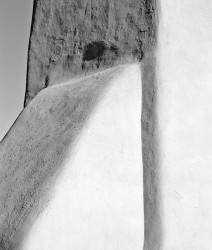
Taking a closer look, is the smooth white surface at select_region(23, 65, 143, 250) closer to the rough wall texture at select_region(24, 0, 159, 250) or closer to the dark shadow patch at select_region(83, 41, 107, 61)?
the rough wall texture at select_region(24, 0, 159, 250)

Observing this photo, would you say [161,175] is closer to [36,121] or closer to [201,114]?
[201,114]

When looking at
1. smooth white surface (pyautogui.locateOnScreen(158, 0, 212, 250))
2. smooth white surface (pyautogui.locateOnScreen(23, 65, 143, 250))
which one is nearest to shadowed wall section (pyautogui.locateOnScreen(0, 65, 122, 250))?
smooth white surface (pyautogui.locateOnScreen(23, 65, 143, 250))

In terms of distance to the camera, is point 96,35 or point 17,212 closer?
point 17,212

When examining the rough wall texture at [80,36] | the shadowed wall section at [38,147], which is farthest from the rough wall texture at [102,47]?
Result: the shadowed wall section at [38,147]

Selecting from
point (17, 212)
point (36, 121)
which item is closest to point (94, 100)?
point (36, 121)

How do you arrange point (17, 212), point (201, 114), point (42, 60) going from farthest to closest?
1. point (42, 60)
2. point (201, 114)
3. point (17, 212)

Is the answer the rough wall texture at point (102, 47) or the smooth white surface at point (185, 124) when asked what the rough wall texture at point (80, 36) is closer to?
the rough wall texture at point (102, 47)

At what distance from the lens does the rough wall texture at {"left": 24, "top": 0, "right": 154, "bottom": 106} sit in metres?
1.72

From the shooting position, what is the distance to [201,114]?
66.4 inches

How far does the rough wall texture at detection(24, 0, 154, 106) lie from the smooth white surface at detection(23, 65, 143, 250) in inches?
6.1

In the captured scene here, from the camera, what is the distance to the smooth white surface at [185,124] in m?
1.55

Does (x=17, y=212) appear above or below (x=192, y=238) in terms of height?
above

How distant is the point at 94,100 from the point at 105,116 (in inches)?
3.0

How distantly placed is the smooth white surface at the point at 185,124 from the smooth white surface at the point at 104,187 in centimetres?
9
